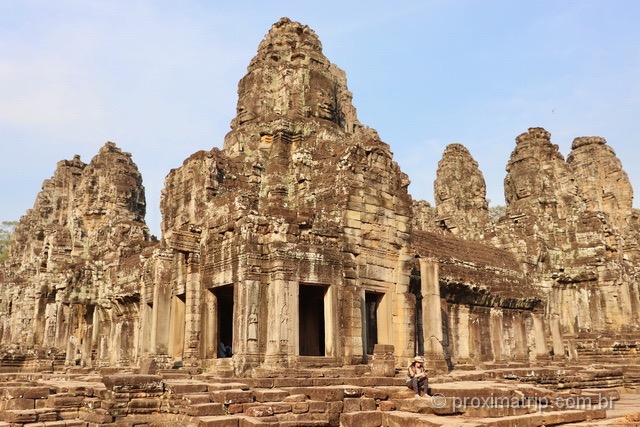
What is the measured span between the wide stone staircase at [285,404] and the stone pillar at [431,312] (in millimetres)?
3665

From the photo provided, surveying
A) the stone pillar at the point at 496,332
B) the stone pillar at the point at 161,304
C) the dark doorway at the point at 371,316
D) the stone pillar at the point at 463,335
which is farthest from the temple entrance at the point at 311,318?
the stone pillar at the point at 496,332

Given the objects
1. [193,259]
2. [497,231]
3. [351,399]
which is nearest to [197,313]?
[193,259]

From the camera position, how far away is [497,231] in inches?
1041

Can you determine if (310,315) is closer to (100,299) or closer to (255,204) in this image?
(255,204)

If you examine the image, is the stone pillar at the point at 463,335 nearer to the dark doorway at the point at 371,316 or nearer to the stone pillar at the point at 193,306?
the dark doorway at the point at 371,316

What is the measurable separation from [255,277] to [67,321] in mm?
17245

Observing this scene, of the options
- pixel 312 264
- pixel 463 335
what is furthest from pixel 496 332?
pixel 312 264

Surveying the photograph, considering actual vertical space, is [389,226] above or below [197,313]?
above

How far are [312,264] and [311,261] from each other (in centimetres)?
7

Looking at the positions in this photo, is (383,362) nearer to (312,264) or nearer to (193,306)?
(312,264)

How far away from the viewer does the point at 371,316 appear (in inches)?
619

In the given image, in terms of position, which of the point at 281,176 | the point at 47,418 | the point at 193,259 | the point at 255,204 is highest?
the point at 281,176

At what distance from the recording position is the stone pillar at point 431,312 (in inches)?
598

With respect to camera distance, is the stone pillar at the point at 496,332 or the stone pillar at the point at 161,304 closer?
the stone pillar at the point at 161,304
